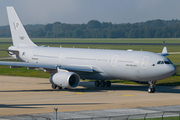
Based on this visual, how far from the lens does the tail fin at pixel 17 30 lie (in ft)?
167

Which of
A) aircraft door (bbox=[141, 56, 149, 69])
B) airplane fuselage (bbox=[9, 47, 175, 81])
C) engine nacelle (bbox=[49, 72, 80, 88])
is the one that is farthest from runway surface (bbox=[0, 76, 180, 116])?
aircraft door (bbox=[141, 56, 149, 69])

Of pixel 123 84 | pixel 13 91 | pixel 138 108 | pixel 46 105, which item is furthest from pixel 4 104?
pixel 123 84

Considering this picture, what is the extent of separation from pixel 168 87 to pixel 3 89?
68.8 feet

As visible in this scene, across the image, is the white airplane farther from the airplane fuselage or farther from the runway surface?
the runway surface

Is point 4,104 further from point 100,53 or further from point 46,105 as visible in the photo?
point 100,53

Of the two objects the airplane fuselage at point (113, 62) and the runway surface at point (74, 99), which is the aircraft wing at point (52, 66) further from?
the runway surface at point (74, 99)

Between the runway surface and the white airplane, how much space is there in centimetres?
164

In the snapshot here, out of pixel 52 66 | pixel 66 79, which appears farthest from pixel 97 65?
pixel 52 66

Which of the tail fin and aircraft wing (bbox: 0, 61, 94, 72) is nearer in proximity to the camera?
aircraft wing (bbox: 0, 61, 94, 72)

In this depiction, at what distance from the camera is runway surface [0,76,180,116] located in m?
28.0

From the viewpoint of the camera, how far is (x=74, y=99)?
109 feet

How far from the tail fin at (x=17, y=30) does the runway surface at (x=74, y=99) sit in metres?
9.27

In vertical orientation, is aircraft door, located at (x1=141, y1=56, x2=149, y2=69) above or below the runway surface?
above

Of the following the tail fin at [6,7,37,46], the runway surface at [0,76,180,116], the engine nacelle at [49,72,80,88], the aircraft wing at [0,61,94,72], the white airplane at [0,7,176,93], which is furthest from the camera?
the tail fin at [6,7,37,46]
